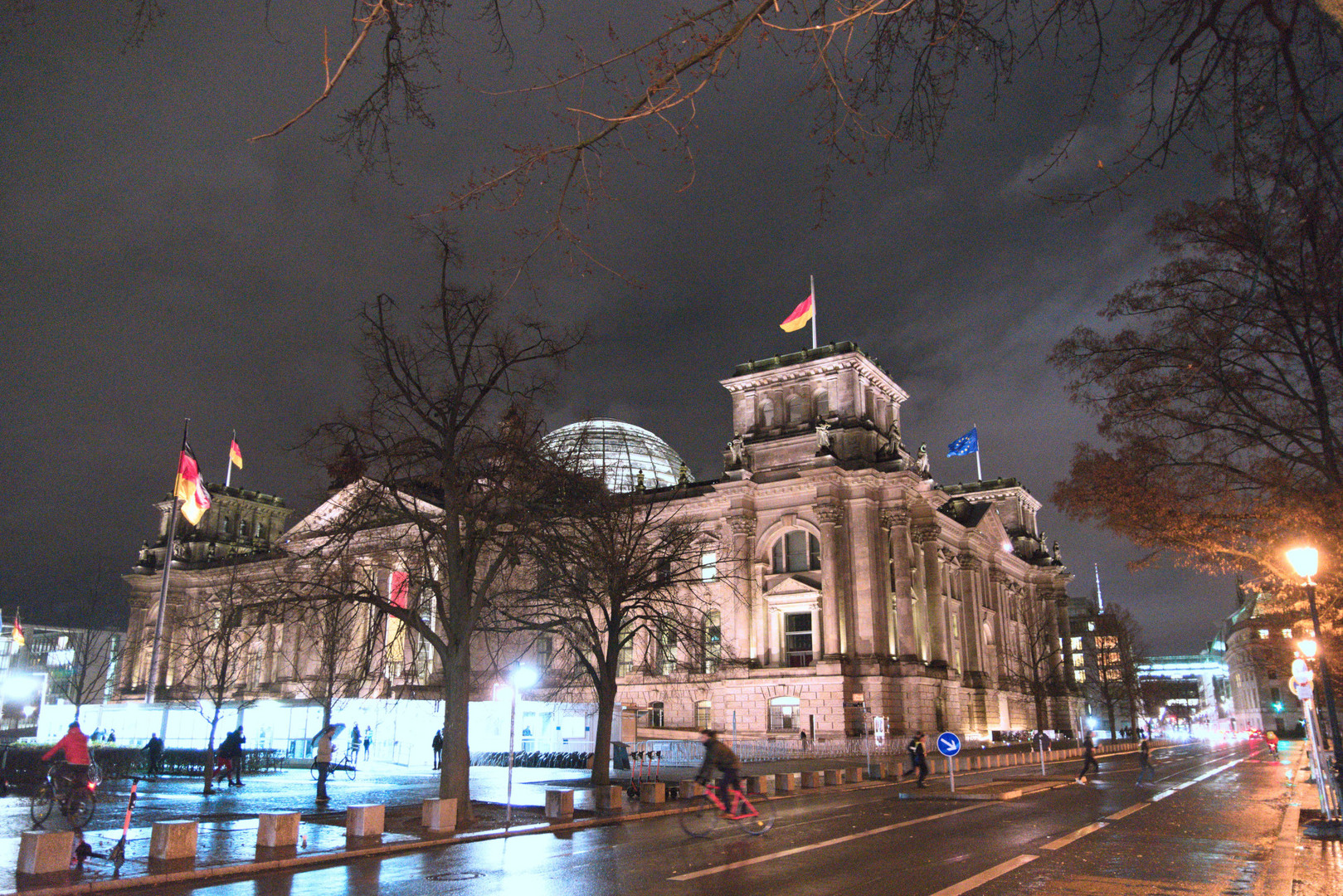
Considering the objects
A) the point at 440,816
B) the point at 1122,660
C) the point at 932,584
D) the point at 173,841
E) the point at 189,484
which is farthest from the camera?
the point at 1122,660

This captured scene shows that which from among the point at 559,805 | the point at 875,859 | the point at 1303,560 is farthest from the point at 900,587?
the point at 875,859

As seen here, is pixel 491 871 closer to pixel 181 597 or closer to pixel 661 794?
pixel 661 794

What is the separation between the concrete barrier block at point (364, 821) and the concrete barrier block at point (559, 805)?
191 inches

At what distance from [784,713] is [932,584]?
14.8 m

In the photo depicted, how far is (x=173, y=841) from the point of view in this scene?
1427 centimetres

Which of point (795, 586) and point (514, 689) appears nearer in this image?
point (514, 689)

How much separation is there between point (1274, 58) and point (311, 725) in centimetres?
5285

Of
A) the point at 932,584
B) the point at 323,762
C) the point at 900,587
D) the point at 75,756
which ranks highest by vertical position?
the point at 932,584

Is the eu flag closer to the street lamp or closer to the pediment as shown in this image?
the pediment

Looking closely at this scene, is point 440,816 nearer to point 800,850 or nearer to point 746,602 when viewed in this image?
point 800,850

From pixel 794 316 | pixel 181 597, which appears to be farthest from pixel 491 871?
pixel 181 597

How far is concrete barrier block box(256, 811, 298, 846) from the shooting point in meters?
15.7

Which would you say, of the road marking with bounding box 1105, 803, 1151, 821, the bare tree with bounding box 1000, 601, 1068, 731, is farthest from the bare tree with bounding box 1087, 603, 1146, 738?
the road marking with bounding box 1105, 803, 1151, 821

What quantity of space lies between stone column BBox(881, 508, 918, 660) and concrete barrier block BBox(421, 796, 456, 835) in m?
43.0
